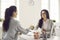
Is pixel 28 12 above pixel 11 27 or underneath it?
above

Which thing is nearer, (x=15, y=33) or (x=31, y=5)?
(x=15, y=33)

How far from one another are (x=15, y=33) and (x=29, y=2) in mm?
2710

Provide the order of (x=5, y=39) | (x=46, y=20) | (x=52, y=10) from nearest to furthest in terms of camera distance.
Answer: (x=5, y=39) → (x=46, y=20) → (x=52, y=10)

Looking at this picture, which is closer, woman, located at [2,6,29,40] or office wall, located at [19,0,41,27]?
woman, located at [2,6,29,40]

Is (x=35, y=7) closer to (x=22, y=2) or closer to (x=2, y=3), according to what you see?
(x=22, y=2)

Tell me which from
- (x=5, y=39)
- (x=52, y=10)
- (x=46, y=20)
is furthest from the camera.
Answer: (x=52, y=10)

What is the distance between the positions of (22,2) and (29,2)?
0.21 m

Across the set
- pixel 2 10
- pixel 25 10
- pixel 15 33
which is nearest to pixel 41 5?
pixel 25 10

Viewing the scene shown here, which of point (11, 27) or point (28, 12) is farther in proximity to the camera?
point (28, 12)

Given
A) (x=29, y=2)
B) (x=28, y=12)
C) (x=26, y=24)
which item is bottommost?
(x=26, y=24)

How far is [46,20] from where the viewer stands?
332cm

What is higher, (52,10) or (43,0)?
(43,0)

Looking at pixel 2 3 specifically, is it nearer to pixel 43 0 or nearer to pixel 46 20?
pixel 43 0

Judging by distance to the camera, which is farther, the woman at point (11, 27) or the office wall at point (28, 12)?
the office wall at point (28, 12)
